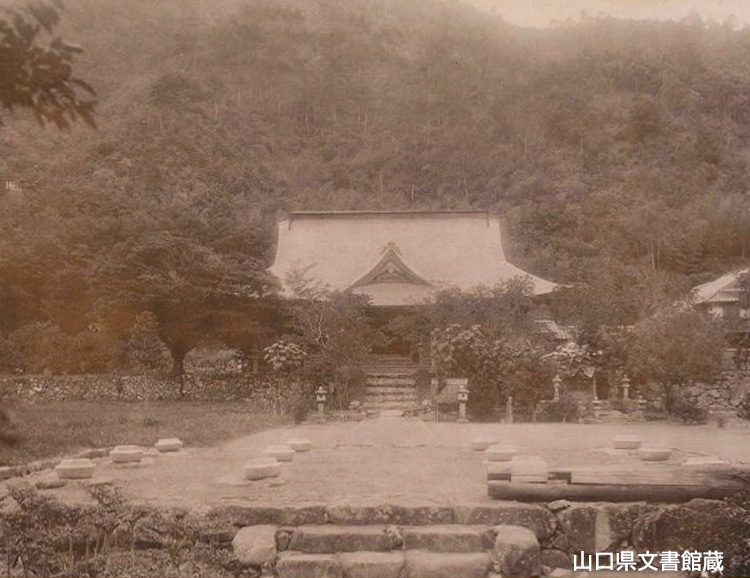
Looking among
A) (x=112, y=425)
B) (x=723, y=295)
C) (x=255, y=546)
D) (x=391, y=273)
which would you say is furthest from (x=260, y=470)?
(x=723, y=295)

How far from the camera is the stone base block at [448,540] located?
14.6ft

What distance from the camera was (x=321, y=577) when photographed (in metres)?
4.20

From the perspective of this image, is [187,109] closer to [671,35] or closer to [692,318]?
[671,35]

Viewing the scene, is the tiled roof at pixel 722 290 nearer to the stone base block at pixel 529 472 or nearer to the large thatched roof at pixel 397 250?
the large thatched roof at pixel 397 250

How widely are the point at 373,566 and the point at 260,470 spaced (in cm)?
161

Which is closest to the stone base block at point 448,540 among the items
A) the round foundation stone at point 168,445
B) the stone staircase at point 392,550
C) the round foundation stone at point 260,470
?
the stone staircase at point 392,550

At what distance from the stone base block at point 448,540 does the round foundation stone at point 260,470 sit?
142 cm

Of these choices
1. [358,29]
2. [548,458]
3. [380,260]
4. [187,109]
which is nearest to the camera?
[548,458]

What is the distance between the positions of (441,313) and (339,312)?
5.33ft

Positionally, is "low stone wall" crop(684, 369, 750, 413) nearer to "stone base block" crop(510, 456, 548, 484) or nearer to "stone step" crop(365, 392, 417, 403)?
"stone step" crop(365, 392, 417, 403)

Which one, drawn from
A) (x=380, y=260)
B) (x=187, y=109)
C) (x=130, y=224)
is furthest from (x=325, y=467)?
(x=380, y=260)

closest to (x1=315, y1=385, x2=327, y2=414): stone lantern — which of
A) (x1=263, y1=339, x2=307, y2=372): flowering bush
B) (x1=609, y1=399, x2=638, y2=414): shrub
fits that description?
(x1=263, y1=339, x2=307, y2=372): flowering bush

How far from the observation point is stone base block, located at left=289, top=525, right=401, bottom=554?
14.6ft

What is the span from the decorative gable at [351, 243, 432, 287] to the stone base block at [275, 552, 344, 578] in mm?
11286
